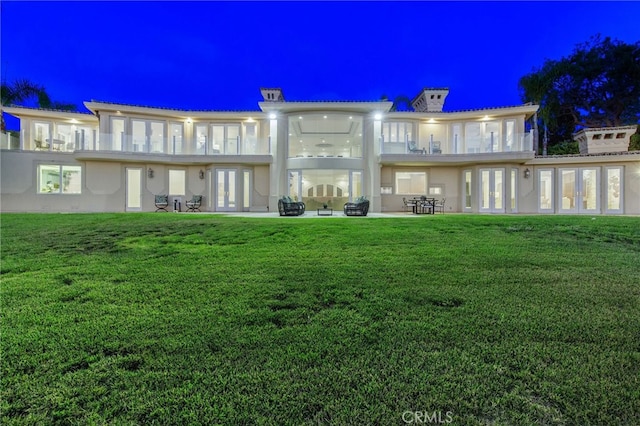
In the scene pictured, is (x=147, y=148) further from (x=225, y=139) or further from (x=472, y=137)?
(x=472, y=137)

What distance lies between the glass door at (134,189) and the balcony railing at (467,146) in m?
14.6

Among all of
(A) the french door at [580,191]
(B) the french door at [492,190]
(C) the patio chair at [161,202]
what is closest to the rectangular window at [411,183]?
(B) the french door at [492,190]

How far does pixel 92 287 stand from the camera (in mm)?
3883

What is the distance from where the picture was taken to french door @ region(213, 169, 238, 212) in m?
19.2

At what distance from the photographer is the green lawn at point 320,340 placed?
1816mm

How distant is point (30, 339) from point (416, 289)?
3.66 metres

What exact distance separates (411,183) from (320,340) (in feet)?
62.7

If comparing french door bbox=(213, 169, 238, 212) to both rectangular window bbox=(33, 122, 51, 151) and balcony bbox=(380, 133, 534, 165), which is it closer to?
balcony bbox=(380, 133, 534, 165)

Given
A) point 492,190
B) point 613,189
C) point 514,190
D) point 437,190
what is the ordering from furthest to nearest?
point 437,190, point 492,190, point 514,190, point 613,189

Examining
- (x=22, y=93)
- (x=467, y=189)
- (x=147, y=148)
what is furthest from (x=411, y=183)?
(x=22, y=93)

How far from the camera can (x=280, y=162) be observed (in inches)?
738

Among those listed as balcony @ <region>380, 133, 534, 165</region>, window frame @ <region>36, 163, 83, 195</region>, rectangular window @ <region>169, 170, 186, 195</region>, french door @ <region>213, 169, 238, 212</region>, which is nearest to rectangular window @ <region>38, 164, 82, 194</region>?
window frame @ <region>36, 163, 83, 195</region>

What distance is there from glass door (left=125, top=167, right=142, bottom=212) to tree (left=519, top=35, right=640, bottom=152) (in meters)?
33.7

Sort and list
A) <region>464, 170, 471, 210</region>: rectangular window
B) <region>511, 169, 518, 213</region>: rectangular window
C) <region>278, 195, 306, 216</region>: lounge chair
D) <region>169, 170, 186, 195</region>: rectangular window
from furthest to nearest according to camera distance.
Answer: <region>169, 170, 186, 195</region>: rectangular window → <region>464, 170, 471, 210</region>: rectangular window → <region>511, 169, 518, 213</region>: rectangular window → <region>278, 195, 306, 216</region>: lounge chair
